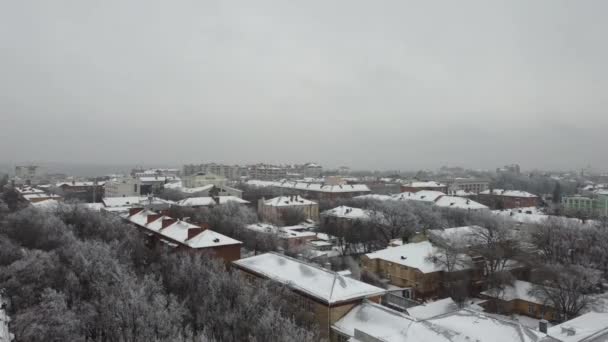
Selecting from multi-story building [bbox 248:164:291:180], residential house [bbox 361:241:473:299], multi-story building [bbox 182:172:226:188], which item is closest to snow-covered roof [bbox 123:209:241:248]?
residential house [bbox 361:241:473:299]

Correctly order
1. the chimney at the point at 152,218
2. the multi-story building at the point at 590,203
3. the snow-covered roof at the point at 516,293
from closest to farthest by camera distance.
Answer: the snow-covered roof at the point at 516,293
the chimney at the point at 152,218
the multi-story building at the point at 590,203

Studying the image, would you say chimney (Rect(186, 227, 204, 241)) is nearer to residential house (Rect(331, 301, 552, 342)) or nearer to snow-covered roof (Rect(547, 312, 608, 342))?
residential house (Rect(331, 301, 552, 342))

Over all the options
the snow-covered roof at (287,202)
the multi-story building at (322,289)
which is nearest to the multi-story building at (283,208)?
the snow-covered roof at (287,202)

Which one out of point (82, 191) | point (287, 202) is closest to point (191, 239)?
point (287, 202)

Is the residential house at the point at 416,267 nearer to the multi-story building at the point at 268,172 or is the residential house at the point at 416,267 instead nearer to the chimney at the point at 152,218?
the chimney at the point at 152,218

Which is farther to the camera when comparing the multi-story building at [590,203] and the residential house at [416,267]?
the multi-story building at [590,203]

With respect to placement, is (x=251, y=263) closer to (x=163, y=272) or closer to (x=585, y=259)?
(x=163, y=272)

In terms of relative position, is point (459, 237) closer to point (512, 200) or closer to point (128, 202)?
point (128, 202)

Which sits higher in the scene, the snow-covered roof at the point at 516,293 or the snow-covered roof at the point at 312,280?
the snow-covered roof at the point at 312,280
